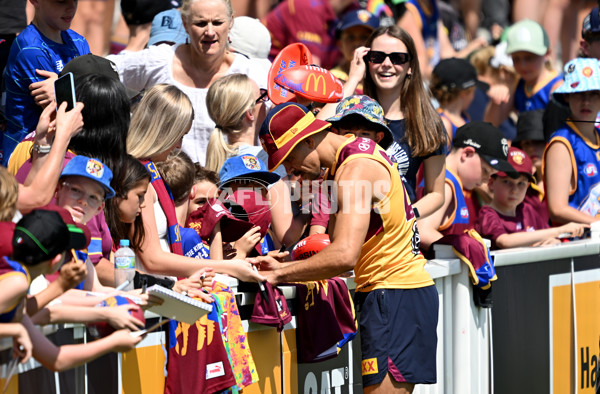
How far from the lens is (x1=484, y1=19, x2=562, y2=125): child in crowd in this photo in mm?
9055

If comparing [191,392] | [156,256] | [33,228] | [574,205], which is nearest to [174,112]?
[156,256]

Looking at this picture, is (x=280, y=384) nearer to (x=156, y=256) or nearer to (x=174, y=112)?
(x=156, y=256)

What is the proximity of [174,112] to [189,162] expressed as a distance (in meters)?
0.39

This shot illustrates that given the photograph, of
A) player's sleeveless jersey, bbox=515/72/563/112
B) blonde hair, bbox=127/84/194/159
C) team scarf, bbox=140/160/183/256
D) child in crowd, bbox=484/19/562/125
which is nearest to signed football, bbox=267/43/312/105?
blonde hair, bbox=127/84/194/159

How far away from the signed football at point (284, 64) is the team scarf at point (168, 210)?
4.10 ft

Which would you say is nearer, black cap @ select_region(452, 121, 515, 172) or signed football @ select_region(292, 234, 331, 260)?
signed football @ select_region(292, 234, 331, 260)

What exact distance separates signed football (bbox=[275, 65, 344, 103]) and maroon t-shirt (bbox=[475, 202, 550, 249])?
1724mm

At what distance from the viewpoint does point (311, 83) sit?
5871mm

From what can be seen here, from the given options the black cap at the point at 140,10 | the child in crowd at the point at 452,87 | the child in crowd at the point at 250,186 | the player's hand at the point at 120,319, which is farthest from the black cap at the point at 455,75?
the player's hand at the point at 120,319

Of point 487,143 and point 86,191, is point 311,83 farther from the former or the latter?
point 86,191

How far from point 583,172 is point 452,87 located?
58.2 inches

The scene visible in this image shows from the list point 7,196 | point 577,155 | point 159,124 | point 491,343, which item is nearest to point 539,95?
point 577,155

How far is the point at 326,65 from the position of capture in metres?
9.65

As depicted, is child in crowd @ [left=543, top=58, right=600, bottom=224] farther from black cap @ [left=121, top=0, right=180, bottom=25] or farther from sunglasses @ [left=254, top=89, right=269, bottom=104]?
black cap @ [left=121, top=0, right=180, bottom=25]
